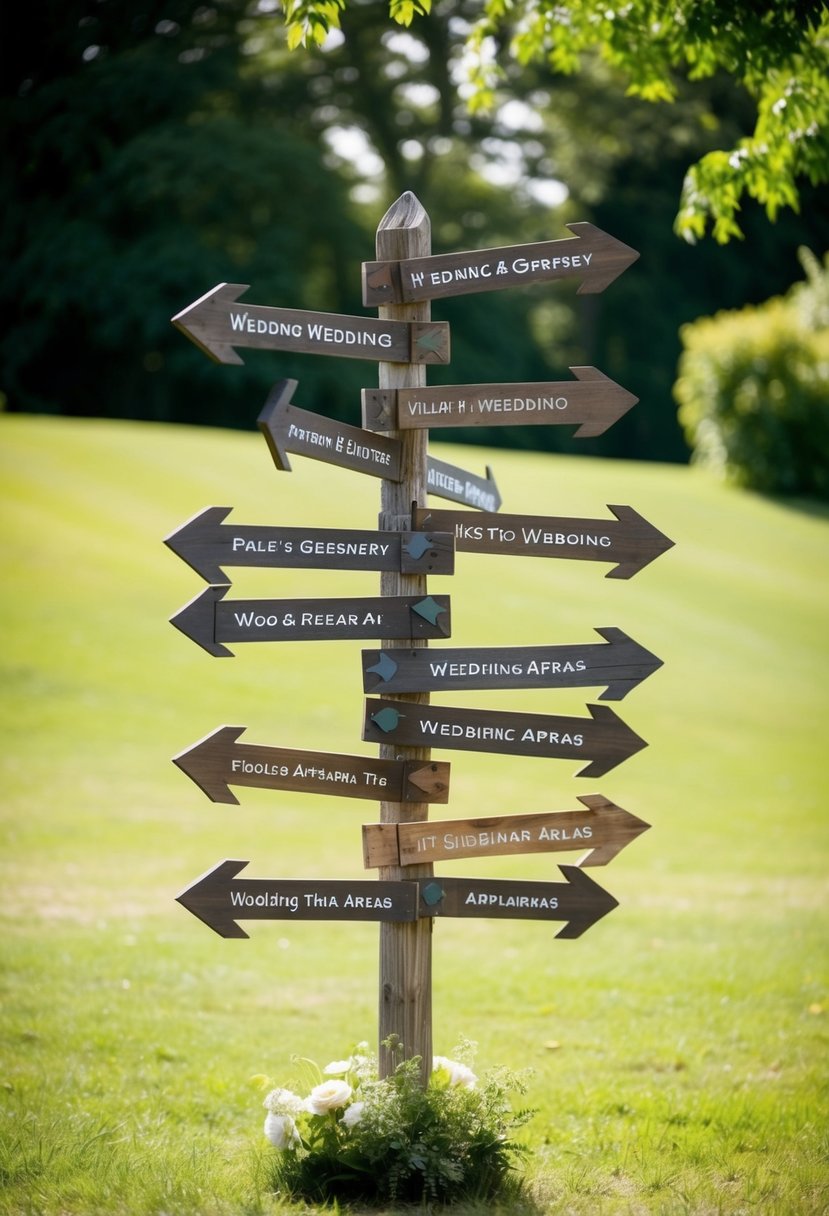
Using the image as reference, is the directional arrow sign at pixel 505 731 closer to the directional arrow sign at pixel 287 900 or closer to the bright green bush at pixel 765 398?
the directional arrow sign at pixel 287 900

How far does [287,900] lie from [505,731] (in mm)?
915

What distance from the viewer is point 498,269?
4125 millimetres

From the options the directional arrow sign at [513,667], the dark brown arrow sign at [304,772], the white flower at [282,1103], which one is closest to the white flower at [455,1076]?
the white flower at [282,1103]

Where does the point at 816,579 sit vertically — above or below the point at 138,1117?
above

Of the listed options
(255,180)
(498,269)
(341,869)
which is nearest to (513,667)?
(498,269)

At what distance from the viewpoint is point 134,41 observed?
39906 millimetres

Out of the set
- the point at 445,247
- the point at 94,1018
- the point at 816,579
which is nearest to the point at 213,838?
the point at 94,1018


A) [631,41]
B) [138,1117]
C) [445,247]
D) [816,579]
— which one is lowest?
[138,1117]

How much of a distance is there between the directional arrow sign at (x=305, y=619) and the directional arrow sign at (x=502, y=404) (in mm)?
623

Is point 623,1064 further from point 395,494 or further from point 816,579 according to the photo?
point 816,579

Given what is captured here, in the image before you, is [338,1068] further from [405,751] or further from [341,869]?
[341,869]

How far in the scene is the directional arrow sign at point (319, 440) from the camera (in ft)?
12.1

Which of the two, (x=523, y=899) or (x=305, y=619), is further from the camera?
(x=523, y=899)

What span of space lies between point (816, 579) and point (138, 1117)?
1883 centimetres
